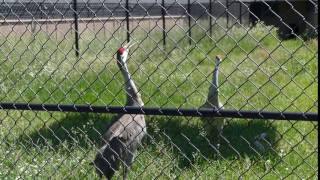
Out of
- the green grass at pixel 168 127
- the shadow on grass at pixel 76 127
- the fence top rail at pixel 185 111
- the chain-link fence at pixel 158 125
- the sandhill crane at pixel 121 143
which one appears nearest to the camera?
the fence top rail at pixel 185 111

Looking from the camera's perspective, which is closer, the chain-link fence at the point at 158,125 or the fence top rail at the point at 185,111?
the fence top rail at the point at 185,111

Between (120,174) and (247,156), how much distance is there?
1.25 m

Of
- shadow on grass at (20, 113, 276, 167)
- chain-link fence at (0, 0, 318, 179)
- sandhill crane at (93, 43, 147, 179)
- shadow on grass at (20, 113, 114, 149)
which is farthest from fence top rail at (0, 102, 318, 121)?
shadow on grass at (20, 113, 114, 149)

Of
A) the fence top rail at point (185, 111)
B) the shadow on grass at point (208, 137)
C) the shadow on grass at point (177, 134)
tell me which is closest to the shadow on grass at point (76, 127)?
the shadow on grass at point (177, 134)

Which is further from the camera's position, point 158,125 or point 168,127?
point 168,127

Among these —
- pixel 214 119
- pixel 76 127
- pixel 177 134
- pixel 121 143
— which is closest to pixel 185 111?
pixel 121 143

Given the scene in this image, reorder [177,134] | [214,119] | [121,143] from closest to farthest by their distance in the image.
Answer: [121,143]
[214,119]
[177,134]

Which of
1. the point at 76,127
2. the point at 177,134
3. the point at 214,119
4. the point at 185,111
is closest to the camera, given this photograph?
the point at 185,111

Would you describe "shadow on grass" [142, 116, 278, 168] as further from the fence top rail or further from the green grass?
the fence top rail

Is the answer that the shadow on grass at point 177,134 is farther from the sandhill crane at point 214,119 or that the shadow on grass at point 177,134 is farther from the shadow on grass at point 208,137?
the sandhill crane at point 214,119

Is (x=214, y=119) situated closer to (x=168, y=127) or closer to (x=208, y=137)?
(x=208, y=137)

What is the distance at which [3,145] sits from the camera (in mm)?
5719

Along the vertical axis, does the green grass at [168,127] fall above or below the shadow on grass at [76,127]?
above

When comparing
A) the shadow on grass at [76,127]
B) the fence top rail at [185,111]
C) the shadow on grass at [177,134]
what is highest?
the fence top rail at [185,111]
